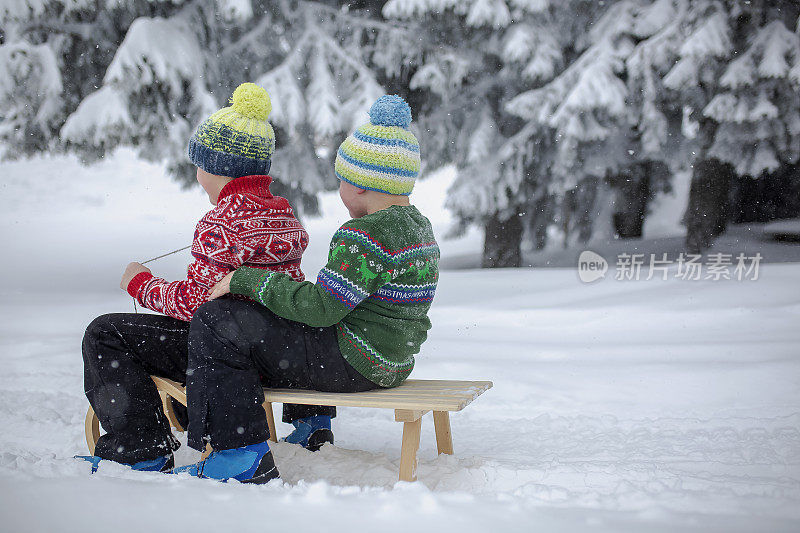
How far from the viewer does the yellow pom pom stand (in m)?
2.80

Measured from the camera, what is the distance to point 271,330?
2484mm

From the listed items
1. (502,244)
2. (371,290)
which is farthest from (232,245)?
(502,244)

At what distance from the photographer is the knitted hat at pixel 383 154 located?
8.49 ft

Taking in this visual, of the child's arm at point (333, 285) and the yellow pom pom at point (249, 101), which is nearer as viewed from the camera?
the child's arm at point (333, 285)

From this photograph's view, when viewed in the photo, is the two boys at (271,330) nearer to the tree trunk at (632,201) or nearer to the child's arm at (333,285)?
the child's arm at (333,285)

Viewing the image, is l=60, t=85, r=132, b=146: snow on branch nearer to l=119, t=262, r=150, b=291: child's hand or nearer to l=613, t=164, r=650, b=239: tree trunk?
l=119, t=262, r=150, b=291: child's hand

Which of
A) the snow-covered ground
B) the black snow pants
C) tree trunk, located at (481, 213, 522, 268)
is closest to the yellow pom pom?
the black snow pants

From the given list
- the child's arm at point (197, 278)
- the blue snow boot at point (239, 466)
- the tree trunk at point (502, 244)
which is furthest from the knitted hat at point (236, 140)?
the tree trunk at point (502, 244)

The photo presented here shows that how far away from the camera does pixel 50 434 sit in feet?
11.4

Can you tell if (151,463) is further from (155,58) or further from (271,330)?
(155,58)

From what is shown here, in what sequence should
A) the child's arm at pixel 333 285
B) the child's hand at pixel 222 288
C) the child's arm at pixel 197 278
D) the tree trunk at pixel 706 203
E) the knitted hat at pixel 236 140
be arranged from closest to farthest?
the child's arm at pixel 333 285 < the child's hand at pixel 222 288 < the child's arm at pixel 197 278 < the knitted hat at pixel 236 140 < the tree trunk at pixel 706 203

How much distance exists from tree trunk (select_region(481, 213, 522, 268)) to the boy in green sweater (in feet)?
27.5

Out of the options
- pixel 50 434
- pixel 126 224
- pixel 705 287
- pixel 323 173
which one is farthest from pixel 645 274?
pixel 126 224

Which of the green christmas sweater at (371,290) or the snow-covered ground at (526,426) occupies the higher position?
the green christmas sweater at (371,290)
